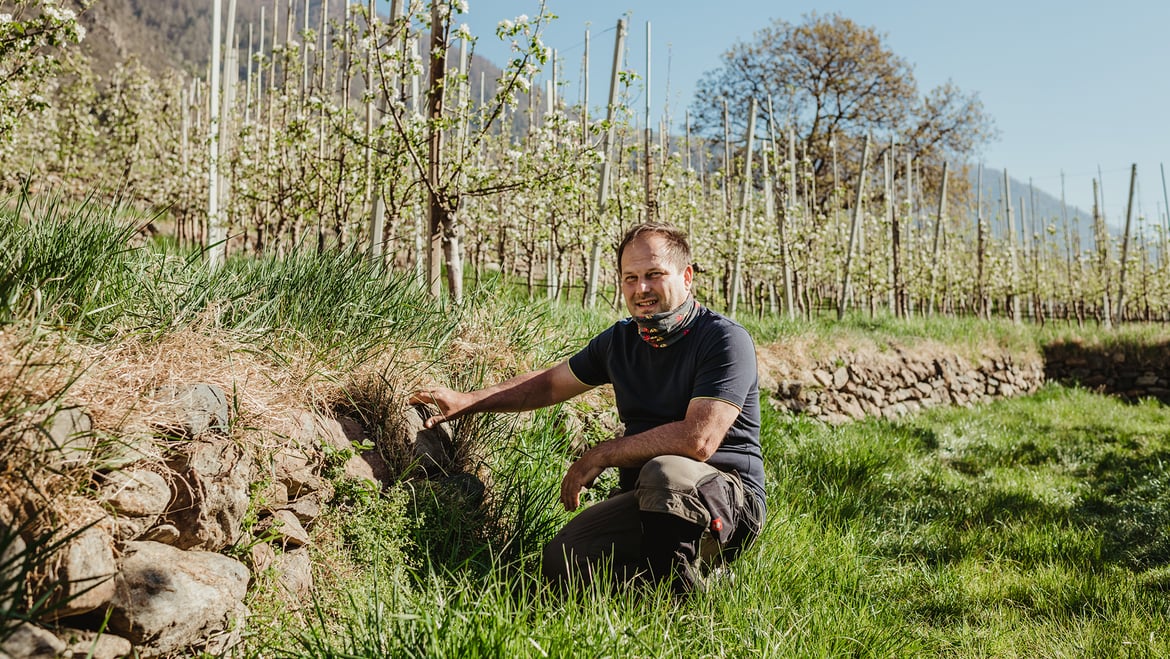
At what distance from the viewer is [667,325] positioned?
3186 millimetres

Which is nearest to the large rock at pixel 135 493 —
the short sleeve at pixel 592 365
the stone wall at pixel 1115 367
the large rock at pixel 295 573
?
the large rock at pixel 295 573

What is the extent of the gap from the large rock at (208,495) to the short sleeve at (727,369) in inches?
68.2

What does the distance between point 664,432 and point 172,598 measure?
1.76 m

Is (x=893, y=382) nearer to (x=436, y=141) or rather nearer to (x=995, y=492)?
(x=995, y=492)

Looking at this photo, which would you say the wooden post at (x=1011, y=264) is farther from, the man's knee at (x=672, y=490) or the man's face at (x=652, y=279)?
the man's knee at (x=672, y=490)

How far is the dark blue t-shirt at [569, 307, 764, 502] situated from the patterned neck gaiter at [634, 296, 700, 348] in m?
0.03

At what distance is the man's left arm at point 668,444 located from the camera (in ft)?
9.53

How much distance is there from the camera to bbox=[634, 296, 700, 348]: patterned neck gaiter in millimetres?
3186

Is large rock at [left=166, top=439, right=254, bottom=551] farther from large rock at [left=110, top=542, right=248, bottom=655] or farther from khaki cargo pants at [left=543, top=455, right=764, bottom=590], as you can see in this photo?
khaki cargo pants at [left=543, top=455, right=764, bottom=590]

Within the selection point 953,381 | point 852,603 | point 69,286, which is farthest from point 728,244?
point 69,286

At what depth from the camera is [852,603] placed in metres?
3.29

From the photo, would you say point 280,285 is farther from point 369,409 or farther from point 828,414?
point 828,414

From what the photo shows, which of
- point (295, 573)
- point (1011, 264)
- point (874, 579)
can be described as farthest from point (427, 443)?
point (1011, 264)

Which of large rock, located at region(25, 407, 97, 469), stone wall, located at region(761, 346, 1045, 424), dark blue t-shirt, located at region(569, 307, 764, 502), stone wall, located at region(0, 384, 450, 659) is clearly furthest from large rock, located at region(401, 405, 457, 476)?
stone wall, located at region(761, 346, 1045, 424)
